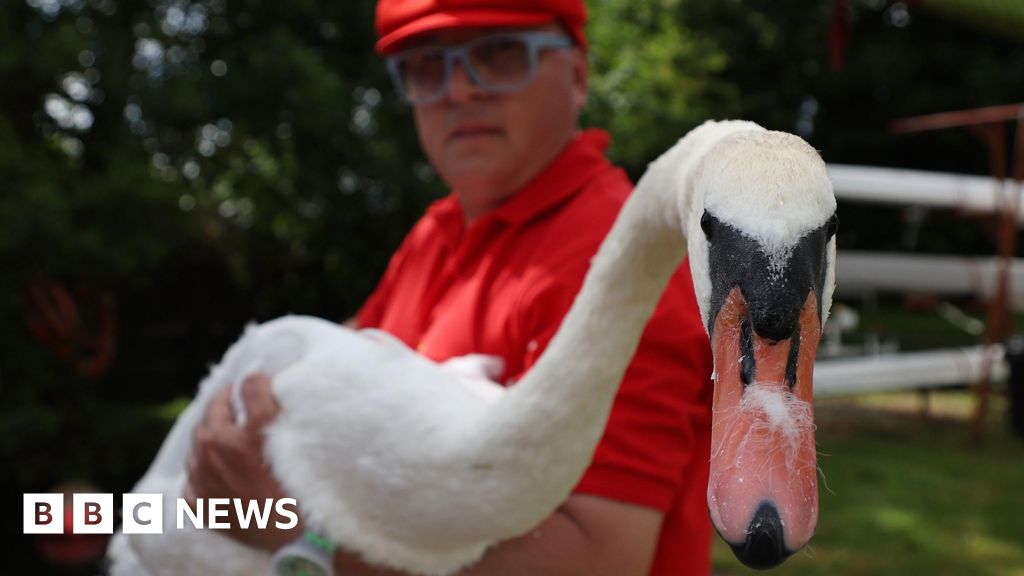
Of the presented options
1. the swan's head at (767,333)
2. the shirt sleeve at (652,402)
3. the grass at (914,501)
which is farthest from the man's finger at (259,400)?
the grass at (914,501)

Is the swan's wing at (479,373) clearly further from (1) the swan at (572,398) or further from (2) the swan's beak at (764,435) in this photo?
(2) the swan's beak at (764,435)

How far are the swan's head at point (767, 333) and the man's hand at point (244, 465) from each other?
2.21 ft

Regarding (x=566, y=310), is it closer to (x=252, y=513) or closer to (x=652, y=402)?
(x=652, y=402)

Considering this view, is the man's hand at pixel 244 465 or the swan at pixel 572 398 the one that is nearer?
the swan at pixel 572 398

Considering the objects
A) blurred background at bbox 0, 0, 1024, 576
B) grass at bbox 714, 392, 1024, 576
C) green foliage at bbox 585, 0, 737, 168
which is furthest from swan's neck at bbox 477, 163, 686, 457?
green foliage at bbox 585, 0, 737, 168

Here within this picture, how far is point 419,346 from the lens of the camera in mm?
1449

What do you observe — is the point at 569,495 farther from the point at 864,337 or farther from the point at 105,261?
the point at 864,337

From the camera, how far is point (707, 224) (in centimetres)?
72

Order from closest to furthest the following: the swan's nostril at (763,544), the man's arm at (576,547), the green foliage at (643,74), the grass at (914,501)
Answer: the swan's nostril at (763,544), the man's arm at (576,547), the grass at (914,501), the green foliage at (643,74)

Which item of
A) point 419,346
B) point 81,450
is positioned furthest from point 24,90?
point 419,346

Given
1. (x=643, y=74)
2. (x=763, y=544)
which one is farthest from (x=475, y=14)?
(x=643, y=74)

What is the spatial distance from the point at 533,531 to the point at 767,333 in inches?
21.9

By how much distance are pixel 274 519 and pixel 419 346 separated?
14.7 inches

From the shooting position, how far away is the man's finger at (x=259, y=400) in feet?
3.98
